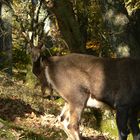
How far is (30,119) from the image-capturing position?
1120cm

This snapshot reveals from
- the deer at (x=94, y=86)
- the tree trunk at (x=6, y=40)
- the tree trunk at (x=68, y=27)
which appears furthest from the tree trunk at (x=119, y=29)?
the tree trunk at (x=6, y=40)

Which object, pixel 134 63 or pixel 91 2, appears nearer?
pixel 134 63

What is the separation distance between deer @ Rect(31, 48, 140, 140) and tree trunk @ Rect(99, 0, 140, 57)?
1165 mm

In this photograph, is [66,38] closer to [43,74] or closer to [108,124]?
[108,124]

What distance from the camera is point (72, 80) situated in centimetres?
946

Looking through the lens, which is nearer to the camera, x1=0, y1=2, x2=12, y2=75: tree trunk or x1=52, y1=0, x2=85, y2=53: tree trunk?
x1=52, y1=0, x2=85, y2=53: tree trunk

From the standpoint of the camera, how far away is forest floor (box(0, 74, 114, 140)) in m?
8.85

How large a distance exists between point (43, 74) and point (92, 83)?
0.96 meters

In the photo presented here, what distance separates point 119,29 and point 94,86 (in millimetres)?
1890

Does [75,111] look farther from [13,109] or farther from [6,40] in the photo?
[6,40]

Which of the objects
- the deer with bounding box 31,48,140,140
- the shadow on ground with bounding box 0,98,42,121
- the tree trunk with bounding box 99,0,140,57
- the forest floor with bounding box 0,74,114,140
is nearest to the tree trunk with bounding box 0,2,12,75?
the forest floor with bounding box 0,74,114,140

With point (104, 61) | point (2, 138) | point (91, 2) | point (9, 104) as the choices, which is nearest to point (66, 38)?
point (9, 104)

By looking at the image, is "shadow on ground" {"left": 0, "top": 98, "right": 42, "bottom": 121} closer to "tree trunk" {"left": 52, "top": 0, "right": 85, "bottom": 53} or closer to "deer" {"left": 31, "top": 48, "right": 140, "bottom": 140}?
"deer" {"left": 31, "top": 48, "right": 140, "bottom": 140}

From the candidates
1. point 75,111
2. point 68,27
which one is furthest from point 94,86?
point 68,27
